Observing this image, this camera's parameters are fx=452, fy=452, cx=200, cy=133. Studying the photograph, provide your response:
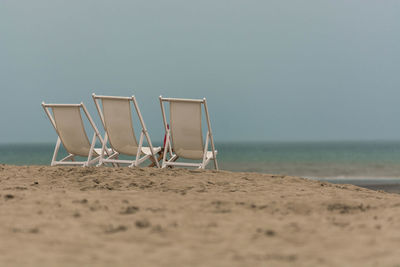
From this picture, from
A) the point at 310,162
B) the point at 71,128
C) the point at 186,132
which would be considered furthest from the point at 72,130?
the point at 310,162

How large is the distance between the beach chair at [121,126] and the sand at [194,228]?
1920 millimetres

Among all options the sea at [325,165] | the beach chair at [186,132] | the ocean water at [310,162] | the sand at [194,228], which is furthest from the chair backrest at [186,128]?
the ocean water at [310,162]

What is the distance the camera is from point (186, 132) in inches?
243

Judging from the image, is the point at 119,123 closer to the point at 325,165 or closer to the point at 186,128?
the point at 186,128

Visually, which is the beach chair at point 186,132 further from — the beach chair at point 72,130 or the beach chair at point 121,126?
the beach chair at point 72,130

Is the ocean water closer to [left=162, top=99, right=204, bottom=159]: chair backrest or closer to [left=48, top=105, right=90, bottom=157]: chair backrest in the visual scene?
[left=162, top=99, right=204, bottom=159]: chair backrest

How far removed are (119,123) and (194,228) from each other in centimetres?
378

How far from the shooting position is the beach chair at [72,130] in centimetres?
640

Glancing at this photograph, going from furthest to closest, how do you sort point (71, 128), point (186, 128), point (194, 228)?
point (71, 128) < point (186, 128) < point (194, 228)

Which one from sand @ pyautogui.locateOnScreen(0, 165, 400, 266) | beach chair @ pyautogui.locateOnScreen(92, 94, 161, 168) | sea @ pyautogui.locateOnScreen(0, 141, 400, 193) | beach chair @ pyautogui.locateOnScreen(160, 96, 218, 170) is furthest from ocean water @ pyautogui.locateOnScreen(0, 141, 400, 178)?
sand @ pyautogui.locateOnScreen(0, 165, 400, 266)

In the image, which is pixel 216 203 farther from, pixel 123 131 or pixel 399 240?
pixel 123 131

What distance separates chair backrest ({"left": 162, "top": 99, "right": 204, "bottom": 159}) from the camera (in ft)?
19.8

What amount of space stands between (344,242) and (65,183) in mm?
3245

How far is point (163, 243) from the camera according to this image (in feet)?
7.91
